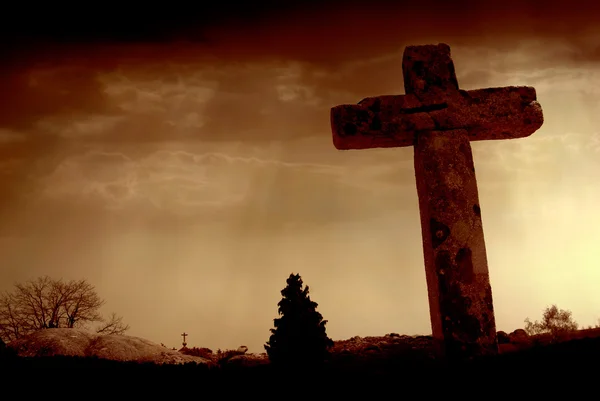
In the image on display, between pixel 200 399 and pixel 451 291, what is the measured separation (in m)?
4.02

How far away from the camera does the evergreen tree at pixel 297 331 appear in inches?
436

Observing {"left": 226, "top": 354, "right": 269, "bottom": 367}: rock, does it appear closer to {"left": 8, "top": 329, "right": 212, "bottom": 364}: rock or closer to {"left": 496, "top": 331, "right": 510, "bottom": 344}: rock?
{"left": 8, "top": 329, "right": 212, "bottom": 364}: rock

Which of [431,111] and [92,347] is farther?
[92,347]

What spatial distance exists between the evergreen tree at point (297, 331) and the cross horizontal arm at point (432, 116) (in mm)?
4479

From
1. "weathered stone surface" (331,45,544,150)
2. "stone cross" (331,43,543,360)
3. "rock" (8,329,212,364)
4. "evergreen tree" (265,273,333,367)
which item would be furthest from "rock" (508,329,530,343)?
"rock" (8,329,212,364)

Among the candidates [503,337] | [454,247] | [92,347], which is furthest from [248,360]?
[454,247]

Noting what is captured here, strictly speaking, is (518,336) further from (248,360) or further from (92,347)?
(92,347)

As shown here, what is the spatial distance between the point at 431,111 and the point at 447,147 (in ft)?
2.04

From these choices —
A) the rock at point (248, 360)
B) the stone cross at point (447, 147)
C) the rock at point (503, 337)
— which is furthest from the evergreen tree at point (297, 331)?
the rock at point (503, 337)

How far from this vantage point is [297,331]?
11164 mm

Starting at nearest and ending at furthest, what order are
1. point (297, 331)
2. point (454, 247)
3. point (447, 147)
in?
point (454, 247), point (447, 147), point (297, 331)

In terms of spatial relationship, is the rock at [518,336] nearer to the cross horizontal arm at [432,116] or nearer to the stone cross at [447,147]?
the stone cross at [447,147]

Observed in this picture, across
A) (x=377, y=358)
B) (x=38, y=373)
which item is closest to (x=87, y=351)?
(x=377, y=358)

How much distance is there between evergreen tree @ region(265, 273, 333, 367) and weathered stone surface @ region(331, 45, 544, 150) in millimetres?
4490
